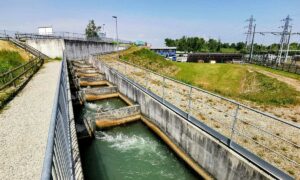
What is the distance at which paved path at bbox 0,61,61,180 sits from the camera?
15.7ft

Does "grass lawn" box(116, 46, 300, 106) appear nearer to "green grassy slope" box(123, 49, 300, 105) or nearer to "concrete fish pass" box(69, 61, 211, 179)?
"green grassy slope" box(123, 49, 300, 105)

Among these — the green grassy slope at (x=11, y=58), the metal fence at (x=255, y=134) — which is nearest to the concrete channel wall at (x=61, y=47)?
the green grassy slope at (x=11, y=58)

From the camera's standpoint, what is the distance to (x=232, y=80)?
80.8 feet

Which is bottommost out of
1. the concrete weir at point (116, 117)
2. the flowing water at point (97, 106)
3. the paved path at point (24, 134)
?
the flowing water at point (97, 106)

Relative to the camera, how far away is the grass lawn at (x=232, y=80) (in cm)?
1401

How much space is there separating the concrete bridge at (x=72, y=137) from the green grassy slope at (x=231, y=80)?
6.05 metres

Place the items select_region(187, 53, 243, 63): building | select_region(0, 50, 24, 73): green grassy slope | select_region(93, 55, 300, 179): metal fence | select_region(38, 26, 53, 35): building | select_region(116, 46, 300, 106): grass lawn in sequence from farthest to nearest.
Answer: select_region(187, 53, 243, 63): building
select_region(38, 26, 53, 35): building
select_region(0, 50, 24, 73): green grassy slope
select_region(116, 46, 300, 106): grass lawn
select_region(93, 55, 300, 179): metal fence

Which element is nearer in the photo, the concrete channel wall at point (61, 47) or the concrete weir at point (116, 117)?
the concrete weir at point (116, 117)

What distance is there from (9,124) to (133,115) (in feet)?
22.6

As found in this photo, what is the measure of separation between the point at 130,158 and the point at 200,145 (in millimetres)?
3250

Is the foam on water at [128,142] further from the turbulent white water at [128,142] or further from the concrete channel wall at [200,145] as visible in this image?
the concrete channel wall at [200,145]

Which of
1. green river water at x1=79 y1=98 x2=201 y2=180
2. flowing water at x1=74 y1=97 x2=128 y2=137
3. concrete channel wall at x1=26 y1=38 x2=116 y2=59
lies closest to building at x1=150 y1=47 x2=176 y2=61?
concrete channel wall at x1=26 y1=38 x2=116 y2=59

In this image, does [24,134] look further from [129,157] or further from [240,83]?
[240,83]

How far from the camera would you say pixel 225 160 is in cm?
657
